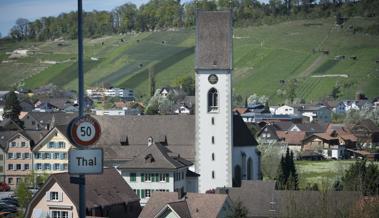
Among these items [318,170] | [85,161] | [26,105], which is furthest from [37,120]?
[85,161]

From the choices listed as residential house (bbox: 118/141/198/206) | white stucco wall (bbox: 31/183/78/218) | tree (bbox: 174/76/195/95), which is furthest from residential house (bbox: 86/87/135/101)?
white stucco wall (bbox: 31/183/78/218)

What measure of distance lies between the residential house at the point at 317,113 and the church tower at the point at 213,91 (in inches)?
3031

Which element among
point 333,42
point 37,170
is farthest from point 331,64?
point 37,170

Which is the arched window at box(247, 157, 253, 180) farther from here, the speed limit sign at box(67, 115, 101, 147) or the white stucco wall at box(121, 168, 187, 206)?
the speed limit sign at box(67, 115, 101, 147)

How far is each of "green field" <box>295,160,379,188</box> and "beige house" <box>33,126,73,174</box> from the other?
15563 millimetres

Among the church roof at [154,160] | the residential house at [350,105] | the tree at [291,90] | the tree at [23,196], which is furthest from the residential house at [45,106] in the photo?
the tree at [23,196]

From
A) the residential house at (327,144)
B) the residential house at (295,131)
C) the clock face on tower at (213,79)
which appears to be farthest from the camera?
the residential house at (295,131)

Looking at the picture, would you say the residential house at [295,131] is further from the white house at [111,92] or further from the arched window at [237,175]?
the white house at [111,92]

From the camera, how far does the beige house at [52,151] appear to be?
6720 cm

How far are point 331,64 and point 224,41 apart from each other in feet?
349

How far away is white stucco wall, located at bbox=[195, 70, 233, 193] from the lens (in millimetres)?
58938

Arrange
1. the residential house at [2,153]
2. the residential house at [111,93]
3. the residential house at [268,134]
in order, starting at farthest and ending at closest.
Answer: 1. the residential house at [111,93]
2. the residential house at [268,134]
3. the residential house at [2,153]

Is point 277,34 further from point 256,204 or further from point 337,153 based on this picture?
point 256,204

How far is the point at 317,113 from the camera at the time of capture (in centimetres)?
13675
